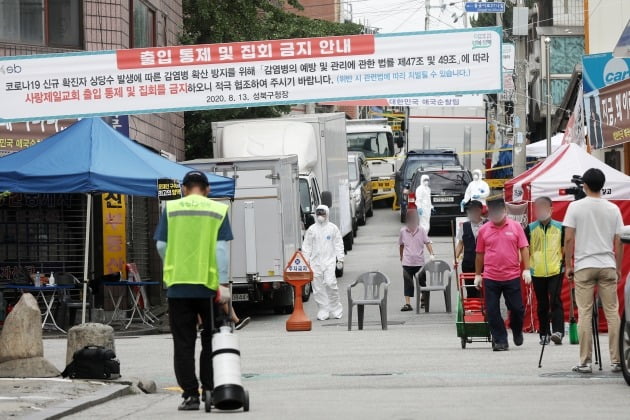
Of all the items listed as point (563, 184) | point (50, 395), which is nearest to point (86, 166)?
point (563, 184)

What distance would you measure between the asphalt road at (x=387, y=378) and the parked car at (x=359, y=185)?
17.9m

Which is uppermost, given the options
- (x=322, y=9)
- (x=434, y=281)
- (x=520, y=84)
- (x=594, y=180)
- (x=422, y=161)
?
(x=322, y=9)

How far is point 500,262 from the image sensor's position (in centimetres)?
1666

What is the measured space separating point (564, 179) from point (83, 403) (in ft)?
34.8

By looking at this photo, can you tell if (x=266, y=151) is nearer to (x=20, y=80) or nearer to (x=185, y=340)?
(x=20, y=80)

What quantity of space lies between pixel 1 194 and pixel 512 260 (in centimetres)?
747

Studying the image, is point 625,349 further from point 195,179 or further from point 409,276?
point 409,276

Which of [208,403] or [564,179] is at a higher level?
[564,179]

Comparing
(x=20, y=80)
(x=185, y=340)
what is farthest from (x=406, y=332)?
(x=185, y=340)

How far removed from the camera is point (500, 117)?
74250 millimetres

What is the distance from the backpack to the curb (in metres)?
0.40

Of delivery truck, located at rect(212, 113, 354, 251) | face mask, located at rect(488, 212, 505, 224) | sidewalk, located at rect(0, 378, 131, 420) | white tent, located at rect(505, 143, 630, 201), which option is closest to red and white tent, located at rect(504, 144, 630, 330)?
white tent, located at rect(505, 143, 630, 201)

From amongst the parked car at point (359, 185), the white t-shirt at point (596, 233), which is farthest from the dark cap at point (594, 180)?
the parked car at point (359, 185)

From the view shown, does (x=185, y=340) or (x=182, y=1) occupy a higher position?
(x=182, y=1)
